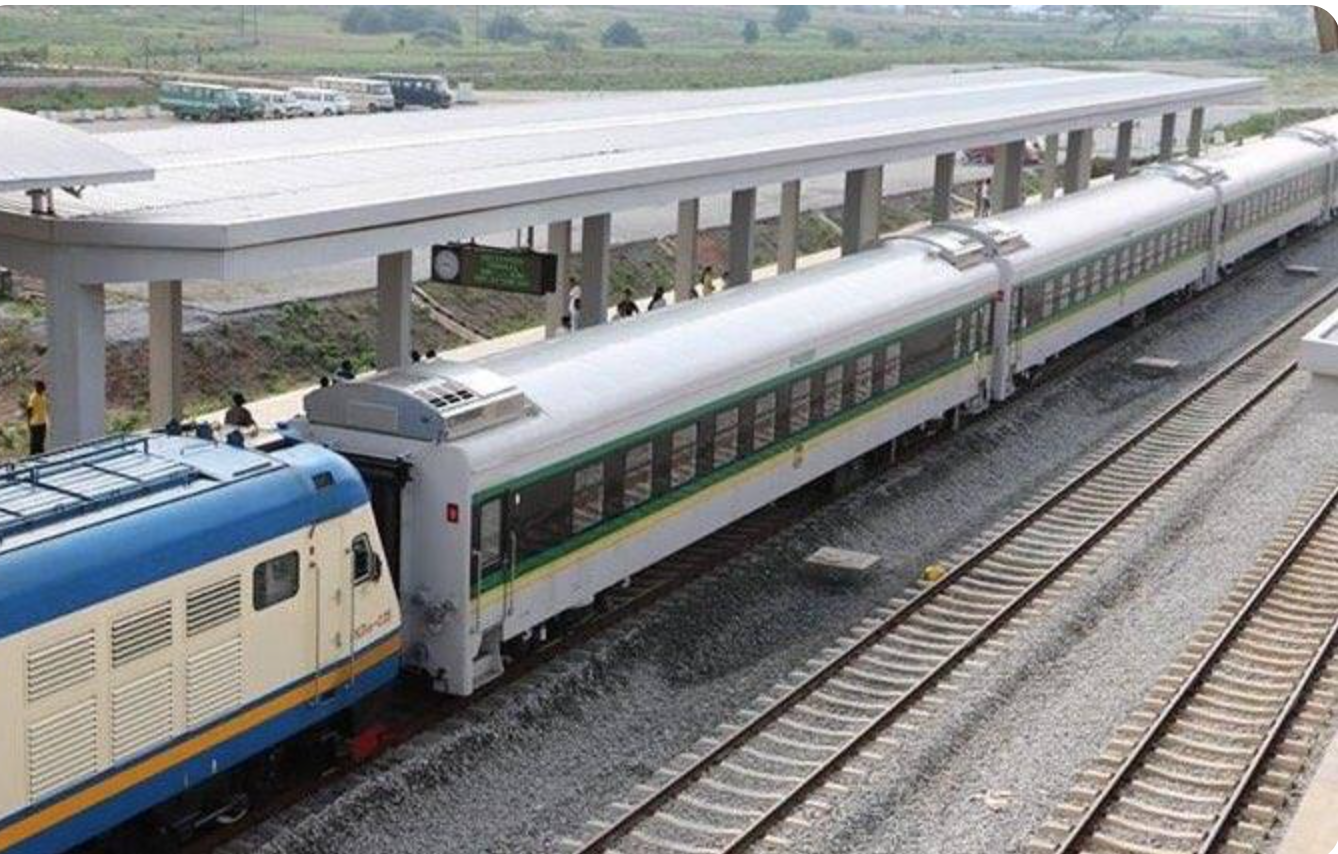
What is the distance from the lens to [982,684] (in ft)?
61.0

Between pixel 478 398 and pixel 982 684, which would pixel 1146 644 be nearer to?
pixel 982 684

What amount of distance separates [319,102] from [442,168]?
5316 cm

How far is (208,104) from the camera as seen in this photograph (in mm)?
74375

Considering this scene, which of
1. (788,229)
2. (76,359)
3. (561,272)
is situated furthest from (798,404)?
(788,229)

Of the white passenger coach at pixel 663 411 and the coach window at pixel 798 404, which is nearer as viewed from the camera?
the white passenger coach at pixel 663 411

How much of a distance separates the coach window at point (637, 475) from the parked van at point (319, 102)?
191ft

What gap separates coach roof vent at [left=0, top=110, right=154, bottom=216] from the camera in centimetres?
1677

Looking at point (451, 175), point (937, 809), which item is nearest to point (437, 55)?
point (451, 175)

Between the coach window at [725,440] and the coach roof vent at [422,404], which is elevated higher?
the coach roof vent at [422,404]

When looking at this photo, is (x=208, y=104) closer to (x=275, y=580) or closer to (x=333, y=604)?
(x=333, y=604)

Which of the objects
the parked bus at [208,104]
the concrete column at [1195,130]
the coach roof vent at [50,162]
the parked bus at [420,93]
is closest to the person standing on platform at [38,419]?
the coach roof vent at [50,162]

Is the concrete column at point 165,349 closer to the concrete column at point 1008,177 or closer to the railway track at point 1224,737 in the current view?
the railway track at point 1224,737

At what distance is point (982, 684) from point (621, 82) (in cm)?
11420

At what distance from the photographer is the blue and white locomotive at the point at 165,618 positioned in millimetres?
12086
